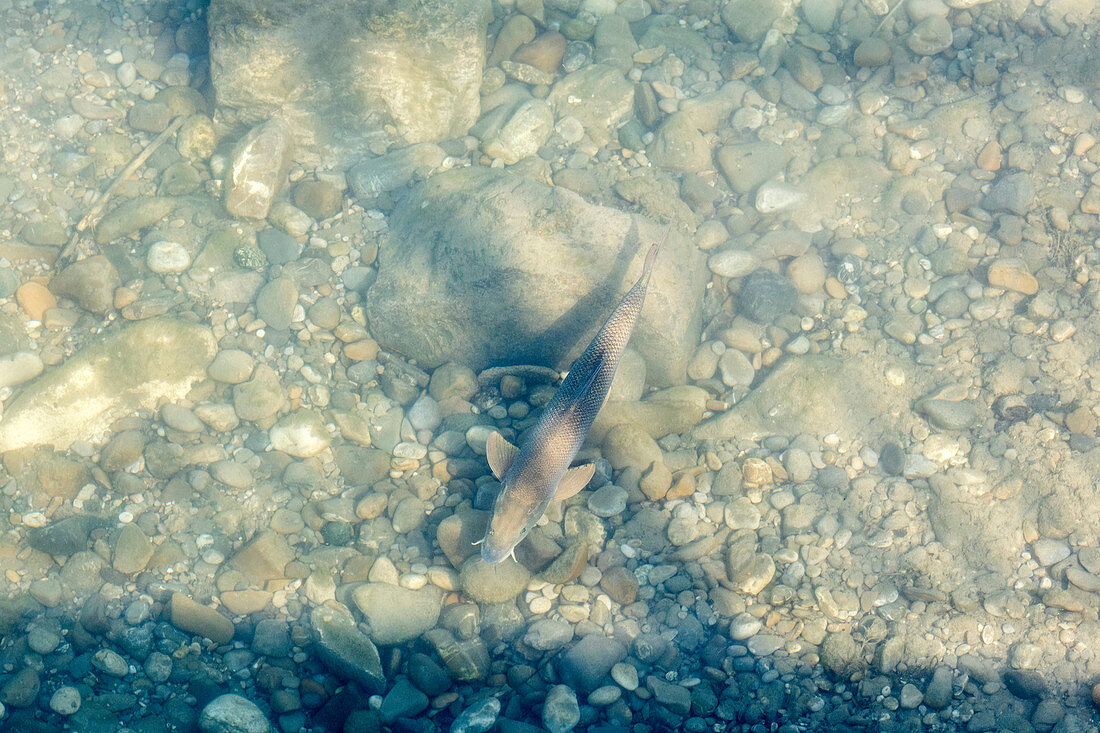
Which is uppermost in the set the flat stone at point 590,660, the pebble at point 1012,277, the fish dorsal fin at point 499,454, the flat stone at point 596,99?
the flat stone at point 596,99

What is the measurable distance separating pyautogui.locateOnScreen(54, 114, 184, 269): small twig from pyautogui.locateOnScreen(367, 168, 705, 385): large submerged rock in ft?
8.35

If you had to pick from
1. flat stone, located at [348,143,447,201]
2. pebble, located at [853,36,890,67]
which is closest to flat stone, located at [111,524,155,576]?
flat stone, located at [348,143,447,201]

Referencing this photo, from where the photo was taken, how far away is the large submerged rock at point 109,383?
15.9 feet

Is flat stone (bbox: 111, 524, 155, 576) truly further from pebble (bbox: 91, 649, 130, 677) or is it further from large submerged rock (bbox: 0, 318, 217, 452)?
large submerged rock (bbox: 0, 318, 217, 452)

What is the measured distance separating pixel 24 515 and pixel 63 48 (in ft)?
15.4

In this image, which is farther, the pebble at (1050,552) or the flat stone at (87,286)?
the flat stone at (87,286)

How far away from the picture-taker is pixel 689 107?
6.57 m

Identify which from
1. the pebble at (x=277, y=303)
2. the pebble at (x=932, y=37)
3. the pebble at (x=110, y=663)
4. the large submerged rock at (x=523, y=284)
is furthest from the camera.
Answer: the pebble at (x=932, y=37)

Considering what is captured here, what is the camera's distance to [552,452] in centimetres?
426

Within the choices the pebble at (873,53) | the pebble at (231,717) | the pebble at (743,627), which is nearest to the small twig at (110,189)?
the pebble at (231,717)

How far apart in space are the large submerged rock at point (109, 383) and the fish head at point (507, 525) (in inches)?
106

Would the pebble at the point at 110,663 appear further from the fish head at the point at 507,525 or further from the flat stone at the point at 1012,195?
the flat stone at the point at 1012,195

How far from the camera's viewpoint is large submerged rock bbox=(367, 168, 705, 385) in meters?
5.10

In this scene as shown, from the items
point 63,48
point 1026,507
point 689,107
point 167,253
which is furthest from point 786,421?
point 63,48
